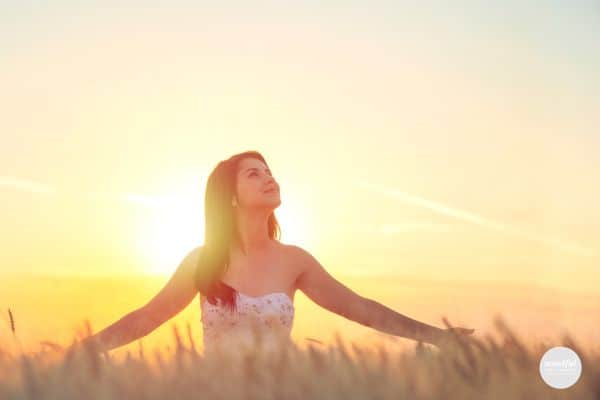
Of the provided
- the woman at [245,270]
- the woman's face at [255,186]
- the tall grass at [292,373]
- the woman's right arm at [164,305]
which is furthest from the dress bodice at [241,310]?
the tall grass at [292,373]

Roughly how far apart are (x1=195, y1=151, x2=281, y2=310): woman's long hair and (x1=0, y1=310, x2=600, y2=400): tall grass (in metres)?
3.33

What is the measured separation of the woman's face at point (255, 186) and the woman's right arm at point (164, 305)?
42 cm

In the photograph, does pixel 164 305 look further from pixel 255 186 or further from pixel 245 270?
pixel 255 186

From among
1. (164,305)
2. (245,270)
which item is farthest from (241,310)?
(164,305)

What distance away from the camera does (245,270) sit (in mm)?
5047

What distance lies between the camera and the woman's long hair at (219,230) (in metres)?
4.85

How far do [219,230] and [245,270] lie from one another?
0.29 metres

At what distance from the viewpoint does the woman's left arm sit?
458cm

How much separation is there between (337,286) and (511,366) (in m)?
3.61

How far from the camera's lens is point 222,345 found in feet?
4.67

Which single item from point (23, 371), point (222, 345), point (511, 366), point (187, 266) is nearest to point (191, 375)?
point (222, 345)

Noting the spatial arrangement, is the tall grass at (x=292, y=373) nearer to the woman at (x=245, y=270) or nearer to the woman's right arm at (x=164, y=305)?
the woman's right arm at (x=164, y=305)

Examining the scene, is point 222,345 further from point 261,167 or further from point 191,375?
point 261,167

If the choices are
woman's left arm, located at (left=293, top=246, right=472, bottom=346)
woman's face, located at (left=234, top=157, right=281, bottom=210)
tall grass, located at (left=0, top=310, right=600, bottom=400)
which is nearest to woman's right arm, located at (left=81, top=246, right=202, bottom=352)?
woman's face, located at (left=234, top=157, right=281, bottom=210)
